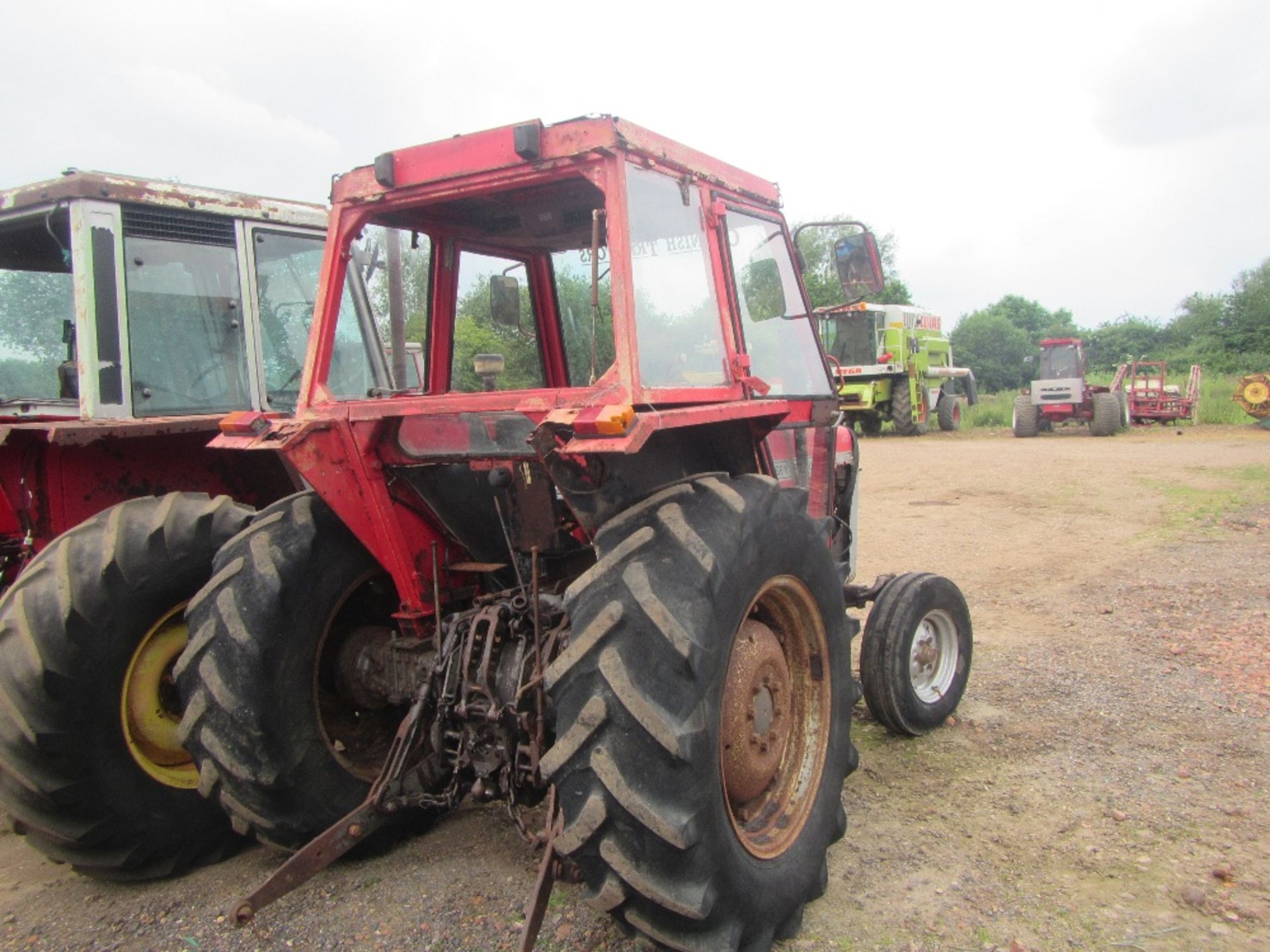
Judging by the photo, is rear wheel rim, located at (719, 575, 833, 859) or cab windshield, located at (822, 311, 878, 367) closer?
rear wheel rim, located at (719, 575, 833, 859)

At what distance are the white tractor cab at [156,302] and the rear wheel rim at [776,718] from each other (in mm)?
2820

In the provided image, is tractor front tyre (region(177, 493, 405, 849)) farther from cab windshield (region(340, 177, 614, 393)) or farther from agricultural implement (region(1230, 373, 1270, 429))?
agricultural implement (region(1230, 373, 1270, 429))

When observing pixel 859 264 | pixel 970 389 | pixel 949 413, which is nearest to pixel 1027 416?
pixel 949 413

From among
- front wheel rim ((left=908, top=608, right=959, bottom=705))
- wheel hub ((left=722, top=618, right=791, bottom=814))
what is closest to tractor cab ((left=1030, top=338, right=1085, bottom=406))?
front wheel rim ((left=908, top=608, right=959, bottom=705))

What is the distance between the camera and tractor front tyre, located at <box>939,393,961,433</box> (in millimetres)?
24172

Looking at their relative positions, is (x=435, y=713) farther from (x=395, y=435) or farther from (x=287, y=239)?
(x=287, y=239)

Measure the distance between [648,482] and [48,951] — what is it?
236 centimetres

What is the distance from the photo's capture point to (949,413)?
24.2 metres

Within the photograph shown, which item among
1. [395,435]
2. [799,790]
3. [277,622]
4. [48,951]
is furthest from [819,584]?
[48,951]

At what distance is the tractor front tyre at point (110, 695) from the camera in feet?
9.96

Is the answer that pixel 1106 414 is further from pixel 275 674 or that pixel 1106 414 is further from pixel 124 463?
pixel 275 674

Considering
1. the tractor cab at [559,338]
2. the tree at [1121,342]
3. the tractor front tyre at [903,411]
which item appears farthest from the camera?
the tree at [1121,342]

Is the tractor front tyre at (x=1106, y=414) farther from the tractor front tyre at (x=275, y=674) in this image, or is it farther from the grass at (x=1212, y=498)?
the tractor front tyre at (x=275, y=674)

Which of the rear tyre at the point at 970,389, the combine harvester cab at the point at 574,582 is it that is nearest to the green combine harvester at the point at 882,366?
the rear tyre at the point at 970,389
